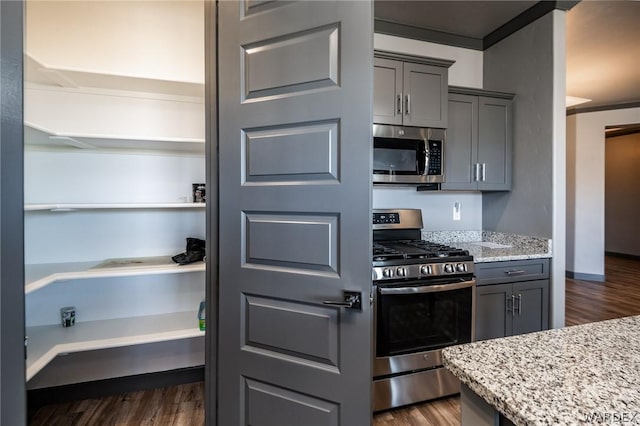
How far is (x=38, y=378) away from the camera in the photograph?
1979mm

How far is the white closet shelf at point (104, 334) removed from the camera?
1.67 metres

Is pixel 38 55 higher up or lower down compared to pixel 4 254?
higher up

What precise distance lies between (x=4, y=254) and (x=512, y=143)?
3.35 meters

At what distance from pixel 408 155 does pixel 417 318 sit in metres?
1.22

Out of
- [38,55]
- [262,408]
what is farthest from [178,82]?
[262,408]

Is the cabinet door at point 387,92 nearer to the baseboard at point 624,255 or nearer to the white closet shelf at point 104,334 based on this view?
the white closet shelf at point 104,334

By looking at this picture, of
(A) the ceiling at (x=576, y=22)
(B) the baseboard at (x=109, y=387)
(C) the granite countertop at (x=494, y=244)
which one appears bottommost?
(B) the baseboard at (x=109, y=387)

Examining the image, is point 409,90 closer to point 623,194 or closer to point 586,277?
point 586,277

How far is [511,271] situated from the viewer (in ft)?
7.59

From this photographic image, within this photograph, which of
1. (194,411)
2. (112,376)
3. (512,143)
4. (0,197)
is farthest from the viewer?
(512,143)

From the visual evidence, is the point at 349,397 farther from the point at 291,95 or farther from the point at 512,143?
the point at 512,143

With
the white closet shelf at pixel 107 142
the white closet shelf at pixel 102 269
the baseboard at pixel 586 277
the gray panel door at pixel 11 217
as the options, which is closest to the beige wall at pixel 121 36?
the white closet shelf at pixel 107 142

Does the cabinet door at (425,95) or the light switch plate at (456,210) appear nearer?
the cabinet door at (425,95)

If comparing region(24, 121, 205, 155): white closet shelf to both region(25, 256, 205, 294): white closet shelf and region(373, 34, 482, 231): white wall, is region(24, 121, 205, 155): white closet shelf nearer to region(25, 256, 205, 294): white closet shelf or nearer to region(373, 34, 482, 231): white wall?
region(25, 256, 205, 294): white closet shelf
